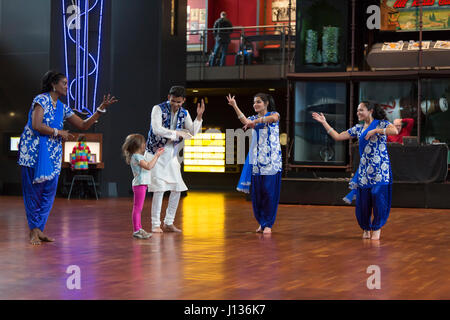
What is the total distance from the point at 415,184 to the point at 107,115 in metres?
6.17

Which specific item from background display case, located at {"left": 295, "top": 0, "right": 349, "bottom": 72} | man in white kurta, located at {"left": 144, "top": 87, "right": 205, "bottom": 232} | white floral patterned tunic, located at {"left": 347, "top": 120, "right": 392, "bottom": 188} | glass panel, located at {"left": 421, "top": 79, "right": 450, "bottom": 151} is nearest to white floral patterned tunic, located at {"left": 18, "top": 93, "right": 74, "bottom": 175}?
man in white kurta, located at {"left": 144, "top": 87, "right": 205, "bottom": 232}

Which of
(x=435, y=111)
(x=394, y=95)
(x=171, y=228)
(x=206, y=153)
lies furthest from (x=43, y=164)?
(x=206, y=153)

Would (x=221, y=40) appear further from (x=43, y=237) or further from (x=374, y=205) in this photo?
(x=43, y=237)

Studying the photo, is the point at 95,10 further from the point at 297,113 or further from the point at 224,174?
the point at 224,174

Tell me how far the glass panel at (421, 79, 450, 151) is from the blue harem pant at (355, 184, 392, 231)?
793 centimetres

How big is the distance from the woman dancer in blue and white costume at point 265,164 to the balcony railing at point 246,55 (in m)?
10.5

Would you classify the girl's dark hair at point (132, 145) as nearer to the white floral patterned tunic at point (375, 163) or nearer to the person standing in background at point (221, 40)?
the white floral patterned tunic at point (375, 163)

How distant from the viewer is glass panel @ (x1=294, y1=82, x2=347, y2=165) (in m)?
14.3

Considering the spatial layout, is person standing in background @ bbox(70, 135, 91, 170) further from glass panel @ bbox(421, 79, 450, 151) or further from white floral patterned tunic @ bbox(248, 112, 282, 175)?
glass panel @ bbox(421, 79, 450, 151)

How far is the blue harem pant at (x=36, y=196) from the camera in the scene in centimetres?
584

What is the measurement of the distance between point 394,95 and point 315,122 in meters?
1.78

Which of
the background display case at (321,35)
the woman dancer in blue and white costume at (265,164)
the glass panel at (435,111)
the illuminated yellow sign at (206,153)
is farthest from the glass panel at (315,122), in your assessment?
the illuminated yellow sign at (206,153)

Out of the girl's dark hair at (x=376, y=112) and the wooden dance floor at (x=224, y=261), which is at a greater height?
the girl's dark hair at (x=376, y=112)

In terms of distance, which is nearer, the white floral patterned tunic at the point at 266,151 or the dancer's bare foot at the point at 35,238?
the dancer's bare foot at the point at 35,238
